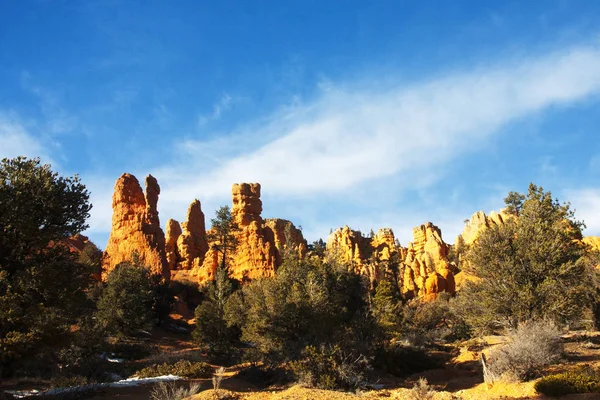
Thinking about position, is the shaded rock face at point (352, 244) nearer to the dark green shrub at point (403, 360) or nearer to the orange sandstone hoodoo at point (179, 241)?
the orange sandstone hoodoo at point (179, 241)

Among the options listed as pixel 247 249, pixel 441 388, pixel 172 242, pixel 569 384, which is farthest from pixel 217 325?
pixel 172 242

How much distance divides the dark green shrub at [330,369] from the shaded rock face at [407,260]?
66.0ft

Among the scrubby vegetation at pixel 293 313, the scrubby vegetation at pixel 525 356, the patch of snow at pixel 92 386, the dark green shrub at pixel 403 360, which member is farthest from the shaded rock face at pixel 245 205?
the scrubby vegetation at pixel 525 356

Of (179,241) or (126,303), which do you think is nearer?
(126,303)

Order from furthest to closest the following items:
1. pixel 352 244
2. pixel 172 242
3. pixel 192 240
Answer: pixel 352 244
pixel 172 242
pixel 192 240

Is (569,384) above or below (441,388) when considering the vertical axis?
above

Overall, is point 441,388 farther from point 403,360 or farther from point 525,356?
point 403,360

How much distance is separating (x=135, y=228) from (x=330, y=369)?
128 feet

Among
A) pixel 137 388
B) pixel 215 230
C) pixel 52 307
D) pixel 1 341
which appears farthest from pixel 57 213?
pixel 215 230

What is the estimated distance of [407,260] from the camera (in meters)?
69.4

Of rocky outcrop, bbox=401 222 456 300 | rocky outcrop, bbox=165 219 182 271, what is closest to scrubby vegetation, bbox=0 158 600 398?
rocky outcrop, bbox=165 219 182 271

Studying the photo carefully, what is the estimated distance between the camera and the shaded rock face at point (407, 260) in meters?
58.4

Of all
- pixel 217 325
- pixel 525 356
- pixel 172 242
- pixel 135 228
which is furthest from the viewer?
pixel 172 242

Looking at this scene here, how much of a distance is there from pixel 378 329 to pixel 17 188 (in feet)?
64.5
